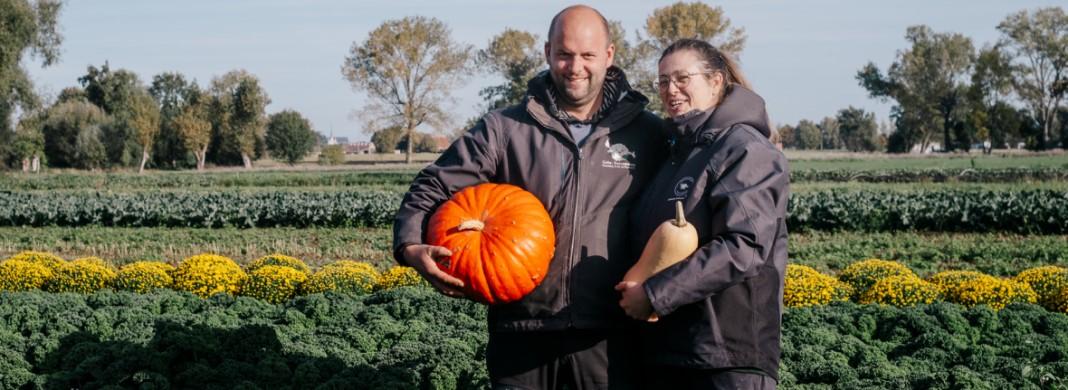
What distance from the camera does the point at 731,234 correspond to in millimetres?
3107

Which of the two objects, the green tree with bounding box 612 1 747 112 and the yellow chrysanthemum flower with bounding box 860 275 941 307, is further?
the green tree with bounding box 612 1 747 112

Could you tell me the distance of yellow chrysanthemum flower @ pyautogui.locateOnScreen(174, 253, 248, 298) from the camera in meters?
9.14

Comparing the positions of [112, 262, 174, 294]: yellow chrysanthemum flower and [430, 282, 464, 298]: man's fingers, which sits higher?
[430, 282, 464, 298]: man's fingers

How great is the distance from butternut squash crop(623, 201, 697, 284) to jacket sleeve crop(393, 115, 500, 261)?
79 cm

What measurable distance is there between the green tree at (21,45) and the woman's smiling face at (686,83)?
3862 cm

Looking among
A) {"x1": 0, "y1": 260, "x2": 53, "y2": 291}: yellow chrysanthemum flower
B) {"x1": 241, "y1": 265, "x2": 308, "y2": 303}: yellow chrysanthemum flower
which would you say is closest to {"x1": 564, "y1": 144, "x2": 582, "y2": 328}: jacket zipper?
{"x1": 241, "y1": 265, "x2": 308, "y2": 303}: yellow chrysanthemum flower

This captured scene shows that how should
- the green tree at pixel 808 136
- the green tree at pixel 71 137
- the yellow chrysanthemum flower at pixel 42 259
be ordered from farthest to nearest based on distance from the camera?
the green tree at pixel 808 136 → the green tree at pixel 71 137 → the yellow chrysanthemum flower at pixel 42 259

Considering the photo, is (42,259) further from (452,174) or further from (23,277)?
(452,174)

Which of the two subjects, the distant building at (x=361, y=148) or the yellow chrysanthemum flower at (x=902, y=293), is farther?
the distant building at (x=361, y=148)

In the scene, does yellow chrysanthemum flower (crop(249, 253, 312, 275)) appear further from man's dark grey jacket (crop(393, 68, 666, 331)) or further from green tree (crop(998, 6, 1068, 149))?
green tree (crop(998, 6, 1068, 149))

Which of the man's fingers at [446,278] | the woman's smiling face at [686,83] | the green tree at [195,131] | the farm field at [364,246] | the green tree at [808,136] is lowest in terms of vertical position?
the farm field at [364,246]

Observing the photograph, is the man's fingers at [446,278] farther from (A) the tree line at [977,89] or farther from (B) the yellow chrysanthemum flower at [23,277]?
(A) the tree line at [977,89]

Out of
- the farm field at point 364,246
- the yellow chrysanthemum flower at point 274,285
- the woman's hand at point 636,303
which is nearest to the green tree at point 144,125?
the farm field at point 364,246

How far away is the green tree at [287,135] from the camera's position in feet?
240
